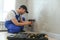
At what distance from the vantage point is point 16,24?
7.59 ft

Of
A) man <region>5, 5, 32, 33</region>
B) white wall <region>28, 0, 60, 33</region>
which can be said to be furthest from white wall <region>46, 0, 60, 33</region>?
man <region>5, 5, 32, 33</region>

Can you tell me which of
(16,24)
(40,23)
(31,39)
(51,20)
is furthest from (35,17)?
(31,39)

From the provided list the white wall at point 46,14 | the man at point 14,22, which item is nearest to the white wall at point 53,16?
the white wall at point 46,14

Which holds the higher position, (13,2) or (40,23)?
(13,2)

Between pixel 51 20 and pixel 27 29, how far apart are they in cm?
97

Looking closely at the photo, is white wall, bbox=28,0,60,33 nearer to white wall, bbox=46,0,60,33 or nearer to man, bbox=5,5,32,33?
white wall, bbox=46,0,60,33

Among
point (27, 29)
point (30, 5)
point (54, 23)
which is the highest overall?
point (30, 5)

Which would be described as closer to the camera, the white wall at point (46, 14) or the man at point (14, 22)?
the white wall at point (46, 14)

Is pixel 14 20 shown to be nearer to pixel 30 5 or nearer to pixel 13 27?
pixel 13 27

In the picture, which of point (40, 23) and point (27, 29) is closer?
point (40, 23)

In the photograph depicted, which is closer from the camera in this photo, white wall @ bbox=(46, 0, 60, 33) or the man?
white wall @ bbox=(46, 0, 60, 33)

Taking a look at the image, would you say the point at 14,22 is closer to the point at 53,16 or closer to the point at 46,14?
the point at 46,14

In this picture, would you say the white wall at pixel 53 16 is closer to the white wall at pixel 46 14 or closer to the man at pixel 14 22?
the white wall at pixel 46 14

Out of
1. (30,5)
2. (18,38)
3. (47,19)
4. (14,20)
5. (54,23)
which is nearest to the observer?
(18,38)
